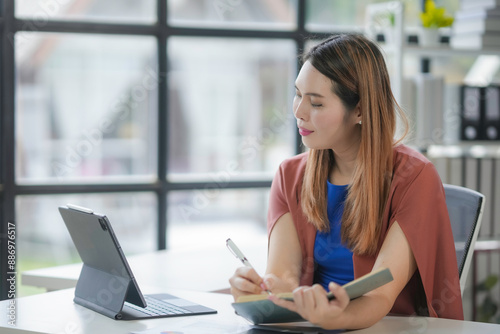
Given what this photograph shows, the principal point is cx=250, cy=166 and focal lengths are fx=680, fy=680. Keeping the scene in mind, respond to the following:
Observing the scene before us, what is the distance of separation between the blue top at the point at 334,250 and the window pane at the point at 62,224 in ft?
5.85

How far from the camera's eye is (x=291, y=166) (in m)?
2.00

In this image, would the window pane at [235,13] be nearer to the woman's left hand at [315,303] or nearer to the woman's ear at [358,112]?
the woman's ear at [358,112]

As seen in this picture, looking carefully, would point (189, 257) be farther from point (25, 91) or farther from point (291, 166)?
point (25, 91)

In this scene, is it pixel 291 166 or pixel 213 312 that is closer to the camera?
pixel 213 312

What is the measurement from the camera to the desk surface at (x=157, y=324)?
55.9 inches

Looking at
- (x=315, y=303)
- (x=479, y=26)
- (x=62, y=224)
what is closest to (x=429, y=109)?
(x=479, y=26)

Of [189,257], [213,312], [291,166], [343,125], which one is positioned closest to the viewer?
[213,312]

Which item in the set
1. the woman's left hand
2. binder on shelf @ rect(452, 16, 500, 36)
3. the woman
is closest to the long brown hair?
the woman

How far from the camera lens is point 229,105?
12.0 ft

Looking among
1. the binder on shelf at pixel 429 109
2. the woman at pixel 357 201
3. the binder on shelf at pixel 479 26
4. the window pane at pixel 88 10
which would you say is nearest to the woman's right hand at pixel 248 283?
the woman at pixel 357 201

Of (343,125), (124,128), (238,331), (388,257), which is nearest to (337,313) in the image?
(238,331)

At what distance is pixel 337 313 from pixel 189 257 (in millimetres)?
1309

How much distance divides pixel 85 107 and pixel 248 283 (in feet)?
6.96

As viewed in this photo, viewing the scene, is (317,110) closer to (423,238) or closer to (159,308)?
(423,238)
